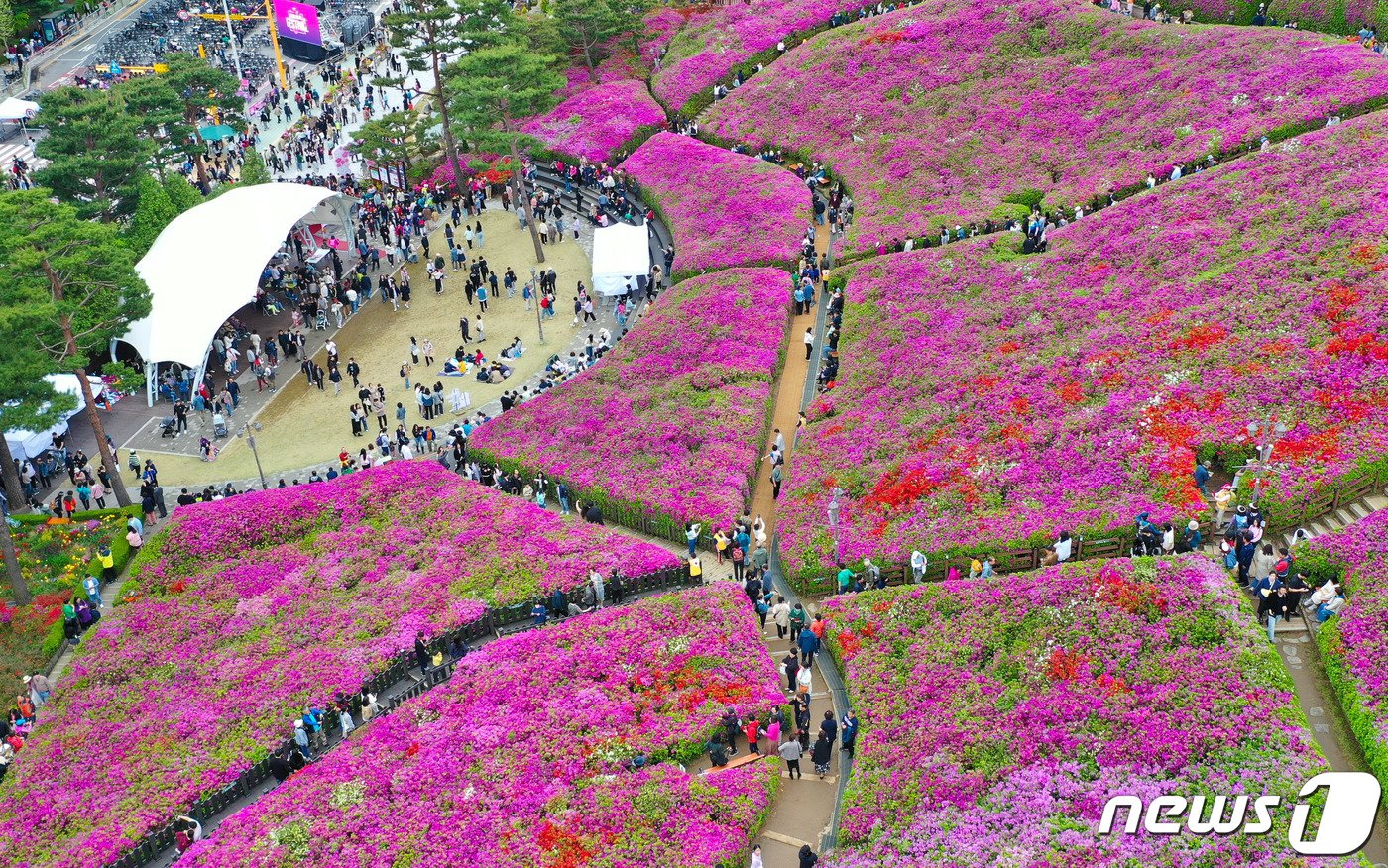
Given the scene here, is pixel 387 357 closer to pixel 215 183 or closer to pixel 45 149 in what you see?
pixel 45 149

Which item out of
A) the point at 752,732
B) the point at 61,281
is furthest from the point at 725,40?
the point at 752,732

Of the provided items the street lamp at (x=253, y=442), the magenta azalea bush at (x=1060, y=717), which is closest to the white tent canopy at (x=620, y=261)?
the street lamp at (x=253, y=442)

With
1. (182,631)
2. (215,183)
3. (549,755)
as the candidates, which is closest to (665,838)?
(549,755)

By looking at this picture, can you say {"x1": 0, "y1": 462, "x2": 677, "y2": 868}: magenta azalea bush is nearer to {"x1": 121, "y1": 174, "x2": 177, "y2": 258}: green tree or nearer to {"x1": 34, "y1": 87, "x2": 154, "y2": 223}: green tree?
{"x1": 121, "y1": 174, "x2": 177, "y2": 258}: green tree

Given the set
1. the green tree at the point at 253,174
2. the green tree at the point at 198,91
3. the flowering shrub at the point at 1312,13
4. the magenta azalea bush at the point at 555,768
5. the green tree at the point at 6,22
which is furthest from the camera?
the green tree at the point at 6,22

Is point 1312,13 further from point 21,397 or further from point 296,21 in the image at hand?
point 296,21

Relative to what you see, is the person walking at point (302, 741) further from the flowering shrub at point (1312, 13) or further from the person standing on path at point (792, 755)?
the flowering shrub at point (1312, 13)
